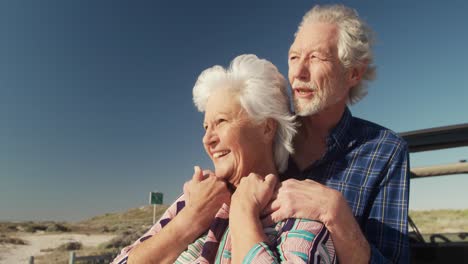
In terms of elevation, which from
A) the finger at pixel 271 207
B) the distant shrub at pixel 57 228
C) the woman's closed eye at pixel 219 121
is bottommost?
the distant shrub at pixel 57 228

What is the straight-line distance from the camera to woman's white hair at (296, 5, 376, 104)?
2.33 metres

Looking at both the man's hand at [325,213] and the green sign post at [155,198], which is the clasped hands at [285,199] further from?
the green sign post at [155,198]

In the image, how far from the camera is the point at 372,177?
201 cm

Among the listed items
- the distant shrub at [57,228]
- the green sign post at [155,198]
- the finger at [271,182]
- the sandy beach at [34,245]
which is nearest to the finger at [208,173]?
the finger at [271,182]

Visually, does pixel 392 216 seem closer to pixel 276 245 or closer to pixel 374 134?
pixel 374 134

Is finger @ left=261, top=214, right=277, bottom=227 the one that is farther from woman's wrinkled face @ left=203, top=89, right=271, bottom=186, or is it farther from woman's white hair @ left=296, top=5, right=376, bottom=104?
woman's white hair @ left=296, top=5, right=376, bottom=104

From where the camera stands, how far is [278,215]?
1487mm

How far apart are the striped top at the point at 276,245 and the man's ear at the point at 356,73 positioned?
1.22m

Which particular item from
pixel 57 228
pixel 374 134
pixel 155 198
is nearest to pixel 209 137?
pixel 374 134

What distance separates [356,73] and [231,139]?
1.12 m

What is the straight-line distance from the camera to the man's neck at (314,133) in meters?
2.28

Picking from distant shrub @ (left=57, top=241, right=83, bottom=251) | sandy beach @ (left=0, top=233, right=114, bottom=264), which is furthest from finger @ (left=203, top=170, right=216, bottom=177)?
distant shrub @ (left=57, top=241, right=83, bottom=251)

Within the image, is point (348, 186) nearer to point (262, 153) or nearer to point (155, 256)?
point (262, 153)

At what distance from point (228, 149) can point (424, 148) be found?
256 cm
